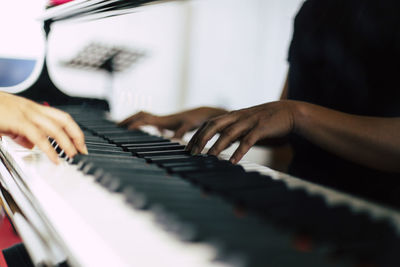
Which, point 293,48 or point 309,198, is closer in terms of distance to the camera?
point 309,198

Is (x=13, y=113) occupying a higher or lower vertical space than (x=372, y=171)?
higher

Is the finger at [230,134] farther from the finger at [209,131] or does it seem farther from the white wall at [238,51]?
the white wall at [238,51]

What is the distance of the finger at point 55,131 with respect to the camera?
62 centimetres

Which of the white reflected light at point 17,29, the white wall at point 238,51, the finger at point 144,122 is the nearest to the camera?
the finger at point 144,122

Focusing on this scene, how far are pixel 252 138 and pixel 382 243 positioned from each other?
399 mm

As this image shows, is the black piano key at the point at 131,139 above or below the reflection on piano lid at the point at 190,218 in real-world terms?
below

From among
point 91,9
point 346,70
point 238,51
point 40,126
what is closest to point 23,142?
point 40,126

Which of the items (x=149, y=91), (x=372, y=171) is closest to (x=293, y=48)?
(x=372, y=171)

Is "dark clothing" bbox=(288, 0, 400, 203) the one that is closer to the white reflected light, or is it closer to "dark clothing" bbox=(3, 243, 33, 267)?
"dark clothing" bbox=(3, 243, 33, 267)

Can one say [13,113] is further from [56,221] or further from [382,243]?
[382,243]

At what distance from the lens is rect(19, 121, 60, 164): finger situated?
62cm

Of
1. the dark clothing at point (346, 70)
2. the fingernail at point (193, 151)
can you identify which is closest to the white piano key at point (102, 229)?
the fingernail at point (193, 151)

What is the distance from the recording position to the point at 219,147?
0.70 m

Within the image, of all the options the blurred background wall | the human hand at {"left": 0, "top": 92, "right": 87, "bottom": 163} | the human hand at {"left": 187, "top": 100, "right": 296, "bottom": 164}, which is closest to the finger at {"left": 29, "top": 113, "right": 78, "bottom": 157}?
the human hand at {"left": 0, "top": 92, "right": 87, "bottom": 163}
